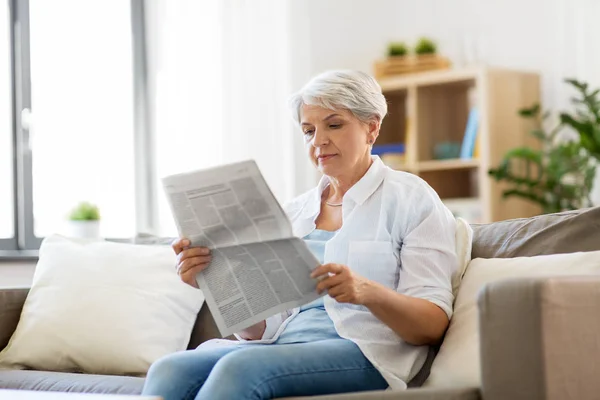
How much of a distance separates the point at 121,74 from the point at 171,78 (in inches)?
9.9

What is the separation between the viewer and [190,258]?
1.84 meters

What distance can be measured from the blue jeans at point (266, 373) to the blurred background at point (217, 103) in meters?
1.83

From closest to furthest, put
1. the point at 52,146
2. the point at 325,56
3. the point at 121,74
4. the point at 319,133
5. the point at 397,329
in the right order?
the point at 397,329, the point at 319,133, the point at 52,146, the point at 121,74, the point at 325,56

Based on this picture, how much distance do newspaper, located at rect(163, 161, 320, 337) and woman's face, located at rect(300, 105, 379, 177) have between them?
1.05ft

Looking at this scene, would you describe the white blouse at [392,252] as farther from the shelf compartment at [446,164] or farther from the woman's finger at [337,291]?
the shelf compartment at [446,164]

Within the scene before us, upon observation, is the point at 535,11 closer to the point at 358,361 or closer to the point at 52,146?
the point at 52,146

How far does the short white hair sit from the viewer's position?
6.41 feet

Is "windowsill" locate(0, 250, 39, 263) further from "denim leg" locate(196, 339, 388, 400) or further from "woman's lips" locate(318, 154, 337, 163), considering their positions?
"denim leg" locate(196, 339, 388, 400)

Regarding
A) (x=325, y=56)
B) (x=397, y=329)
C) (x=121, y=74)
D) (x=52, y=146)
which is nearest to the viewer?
(x=397, y=329)

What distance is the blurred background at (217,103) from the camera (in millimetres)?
3688

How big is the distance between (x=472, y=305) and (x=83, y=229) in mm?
1973

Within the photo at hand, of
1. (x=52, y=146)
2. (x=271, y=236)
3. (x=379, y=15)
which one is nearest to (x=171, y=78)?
(x=52, y=146)

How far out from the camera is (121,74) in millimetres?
4074

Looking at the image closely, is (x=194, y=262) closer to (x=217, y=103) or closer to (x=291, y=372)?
(x=291, y=372)
